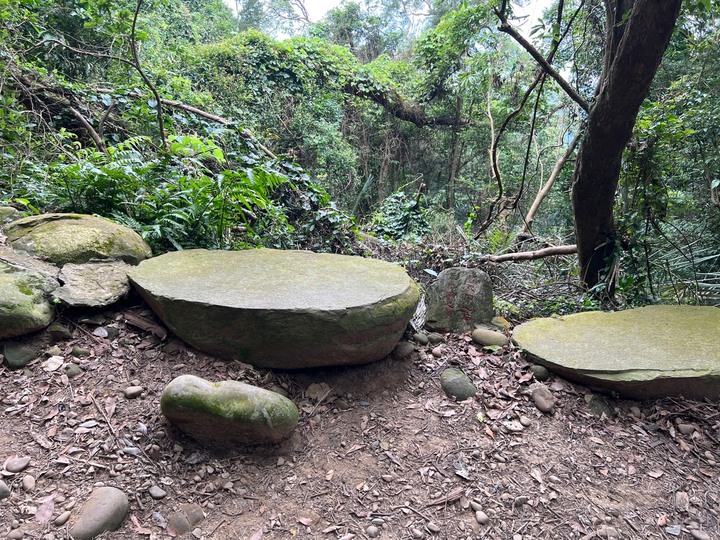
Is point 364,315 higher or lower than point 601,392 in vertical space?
higher

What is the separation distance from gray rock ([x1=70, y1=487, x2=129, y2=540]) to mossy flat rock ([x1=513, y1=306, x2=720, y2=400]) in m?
2.14

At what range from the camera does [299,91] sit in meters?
8.12

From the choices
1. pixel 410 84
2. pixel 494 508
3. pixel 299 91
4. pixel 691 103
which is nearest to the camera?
pixel 494 508

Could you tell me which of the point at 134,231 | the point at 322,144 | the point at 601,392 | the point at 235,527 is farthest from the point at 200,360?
the point at 322,144

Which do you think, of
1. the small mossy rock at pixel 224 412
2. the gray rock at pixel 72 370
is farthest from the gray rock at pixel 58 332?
the small mossy rock at pixel 224 412

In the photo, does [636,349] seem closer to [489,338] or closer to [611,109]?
[489,338]

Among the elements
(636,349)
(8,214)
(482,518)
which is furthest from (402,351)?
(8,214)

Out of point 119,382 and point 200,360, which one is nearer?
point 119,382

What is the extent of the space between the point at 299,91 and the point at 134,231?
6.55 meters

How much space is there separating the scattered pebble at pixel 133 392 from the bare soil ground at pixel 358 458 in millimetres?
19

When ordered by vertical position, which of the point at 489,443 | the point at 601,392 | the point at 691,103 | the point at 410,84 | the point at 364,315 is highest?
the point at 410,84

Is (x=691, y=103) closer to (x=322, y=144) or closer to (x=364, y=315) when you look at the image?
(x=364, y=315)

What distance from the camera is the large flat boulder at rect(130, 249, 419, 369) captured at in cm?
187

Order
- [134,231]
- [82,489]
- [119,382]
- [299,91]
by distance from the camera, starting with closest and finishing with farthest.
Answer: [82,489] → [119,382] → [134,231] → [299,91]
